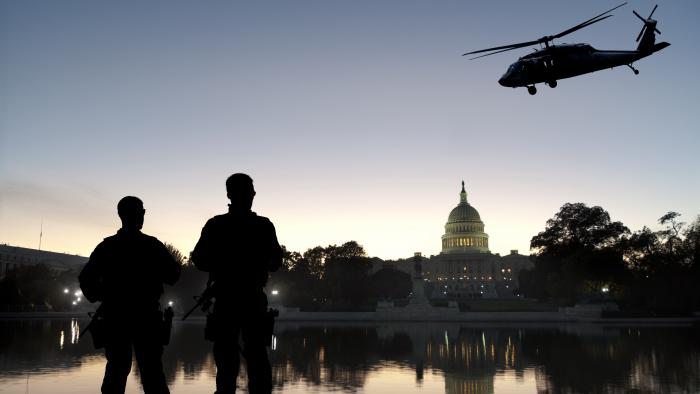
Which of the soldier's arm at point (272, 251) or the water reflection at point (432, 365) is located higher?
the soldier's arm at point (272, 251)

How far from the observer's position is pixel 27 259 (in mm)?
170750

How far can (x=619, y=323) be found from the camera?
6888 centimetres

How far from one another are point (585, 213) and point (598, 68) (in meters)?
81.3

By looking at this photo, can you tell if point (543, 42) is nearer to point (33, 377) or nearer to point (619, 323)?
point (33, 377)

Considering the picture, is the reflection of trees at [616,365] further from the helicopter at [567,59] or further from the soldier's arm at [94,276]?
the soldier's arm at [94,276]

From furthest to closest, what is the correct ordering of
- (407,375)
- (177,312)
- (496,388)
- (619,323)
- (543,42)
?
(177,312) < (619,323) < (543,42) < (407,375) < (496,388)

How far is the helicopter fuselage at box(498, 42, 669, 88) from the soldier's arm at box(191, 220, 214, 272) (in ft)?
66.2

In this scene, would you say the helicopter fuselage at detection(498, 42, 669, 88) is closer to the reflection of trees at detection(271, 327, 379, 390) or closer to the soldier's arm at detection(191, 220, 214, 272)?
the reflection of trees at detection(271, 327, 379, 390)

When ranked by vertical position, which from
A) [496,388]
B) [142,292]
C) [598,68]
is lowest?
[496,388]

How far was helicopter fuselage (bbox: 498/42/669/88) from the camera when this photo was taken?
23.8 m

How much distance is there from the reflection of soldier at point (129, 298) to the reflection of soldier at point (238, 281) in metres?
0.62

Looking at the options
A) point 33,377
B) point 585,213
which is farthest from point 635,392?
point 585,213

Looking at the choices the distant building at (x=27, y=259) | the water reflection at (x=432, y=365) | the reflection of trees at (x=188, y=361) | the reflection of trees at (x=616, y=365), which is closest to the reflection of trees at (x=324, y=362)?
the water reflection at (x=432, y=365)

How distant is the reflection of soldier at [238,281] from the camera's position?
6.37 m
